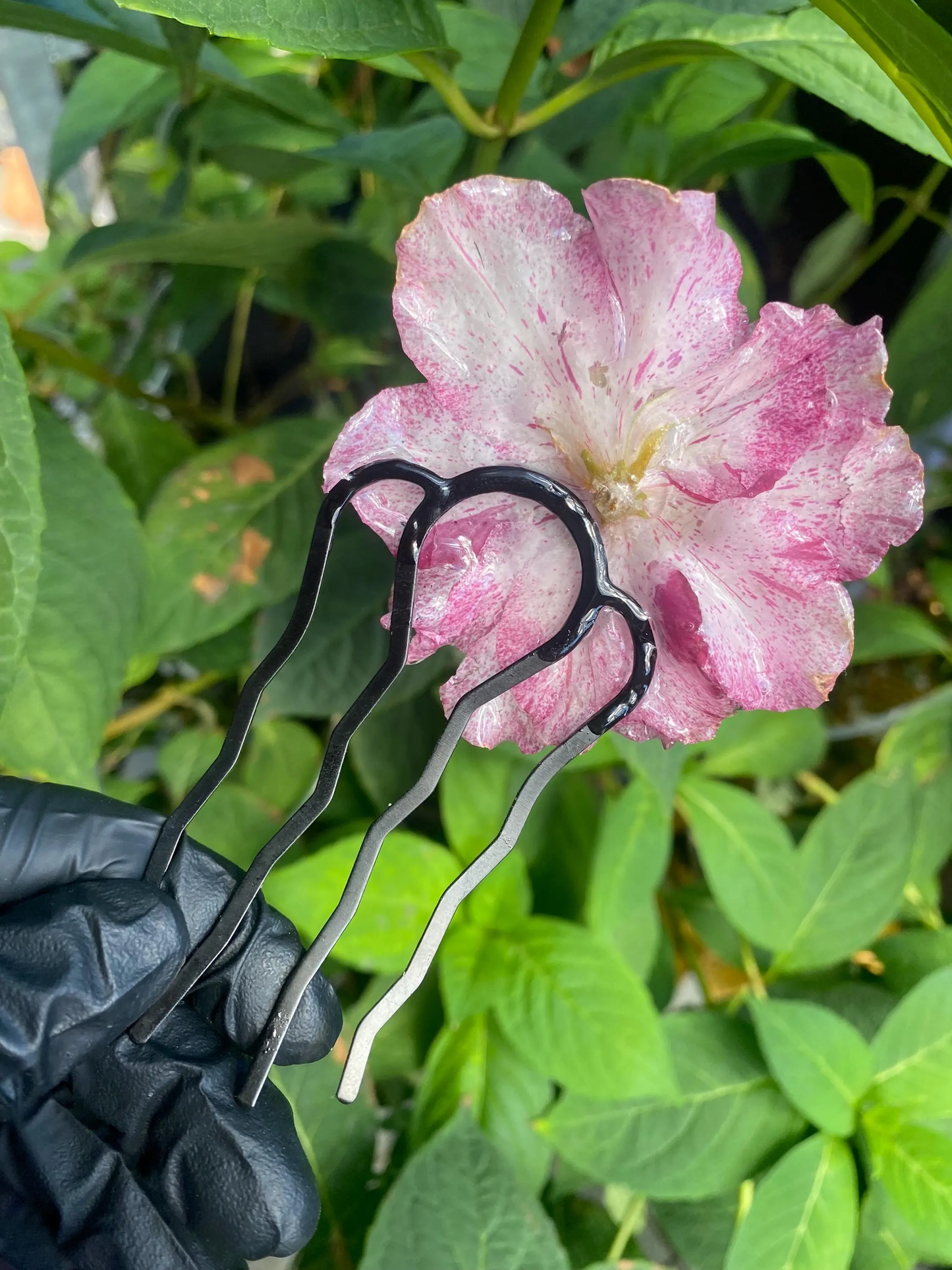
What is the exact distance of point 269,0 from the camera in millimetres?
245

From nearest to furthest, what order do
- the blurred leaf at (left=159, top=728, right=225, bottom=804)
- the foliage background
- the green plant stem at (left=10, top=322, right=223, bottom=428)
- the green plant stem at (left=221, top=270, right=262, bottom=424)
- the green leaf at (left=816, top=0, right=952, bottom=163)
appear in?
the green leaf at (left=816, top=0, right=952, bottom=163) → the foliage background → the green plant stem at (left=10, top=322, right=223, bottom=428) → the blurred leaf at (left=159, top=728, right=225, bottom=804) → the green plant stem at (left=221, top=270, right=262, bottom=424)

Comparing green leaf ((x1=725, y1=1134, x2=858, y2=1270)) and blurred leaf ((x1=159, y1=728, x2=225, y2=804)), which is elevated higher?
green leaf ((x1=725, y1=1134, x2=858, y2=1270))

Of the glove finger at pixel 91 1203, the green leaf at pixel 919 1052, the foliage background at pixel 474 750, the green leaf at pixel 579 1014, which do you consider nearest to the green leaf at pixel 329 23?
the foliage background at pixel 474 750

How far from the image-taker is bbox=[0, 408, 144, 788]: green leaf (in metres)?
0.37

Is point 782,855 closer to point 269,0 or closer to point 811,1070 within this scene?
point 811,1070

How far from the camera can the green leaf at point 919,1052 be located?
492mm

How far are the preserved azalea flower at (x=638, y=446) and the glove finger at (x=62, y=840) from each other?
0.37 ft

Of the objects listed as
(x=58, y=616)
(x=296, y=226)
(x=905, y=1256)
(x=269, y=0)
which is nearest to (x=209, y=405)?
(x=296, y=226)

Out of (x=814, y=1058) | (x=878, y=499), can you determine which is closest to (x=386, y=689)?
(x=878, y=499)

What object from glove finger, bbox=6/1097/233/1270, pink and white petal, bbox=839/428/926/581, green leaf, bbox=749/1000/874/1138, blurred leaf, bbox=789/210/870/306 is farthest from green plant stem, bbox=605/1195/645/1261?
blurred leaf, bbox=789/210/870/306

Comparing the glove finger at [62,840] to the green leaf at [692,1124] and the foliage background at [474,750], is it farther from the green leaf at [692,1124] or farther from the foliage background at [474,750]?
the green leaf at [692,1124]

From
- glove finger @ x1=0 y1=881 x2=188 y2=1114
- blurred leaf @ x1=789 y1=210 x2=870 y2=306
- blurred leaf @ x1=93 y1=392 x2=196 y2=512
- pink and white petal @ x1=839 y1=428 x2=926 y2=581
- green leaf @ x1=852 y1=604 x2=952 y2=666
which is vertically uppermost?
pink and white petal @ x1=839 y1=428 x2=926 y2=581

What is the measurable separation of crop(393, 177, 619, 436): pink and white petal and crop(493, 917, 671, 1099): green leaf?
1.08 ft

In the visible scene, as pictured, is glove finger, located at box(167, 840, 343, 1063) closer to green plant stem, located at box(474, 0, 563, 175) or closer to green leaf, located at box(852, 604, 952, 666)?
green plant stem, located at box(474, 0, 563, 175)
